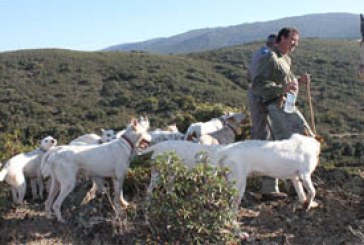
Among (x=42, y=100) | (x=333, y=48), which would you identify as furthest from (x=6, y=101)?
(x=333, y=48)

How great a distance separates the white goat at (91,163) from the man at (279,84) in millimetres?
1752

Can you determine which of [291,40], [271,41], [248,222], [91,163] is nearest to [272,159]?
[248,222]

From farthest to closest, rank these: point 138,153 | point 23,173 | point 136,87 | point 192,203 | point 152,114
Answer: point 136,87 → point 152,114 → point 23,173 → point 138,153 → point 192,203

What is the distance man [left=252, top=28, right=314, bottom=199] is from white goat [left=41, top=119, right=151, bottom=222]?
5.75ft

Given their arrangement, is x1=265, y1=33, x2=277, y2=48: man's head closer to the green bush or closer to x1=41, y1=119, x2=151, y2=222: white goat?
x1=41, y1=119, x2=151, y2=222: white goat

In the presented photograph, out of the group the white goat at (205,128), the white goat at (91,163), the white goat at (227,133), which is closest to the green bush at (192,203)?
the white goat at (91,163)

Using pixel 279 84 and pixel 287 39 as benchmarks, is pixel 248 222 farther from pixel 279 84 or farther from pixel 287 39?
pixel 287 39

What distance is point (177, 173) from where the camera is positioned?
5957 mm

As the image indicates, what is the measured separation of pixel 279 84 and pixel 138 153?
212 centimetres

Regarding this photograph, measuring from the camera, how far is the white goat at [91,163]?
7.30 m

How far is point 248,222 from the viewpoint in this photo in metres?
7.07

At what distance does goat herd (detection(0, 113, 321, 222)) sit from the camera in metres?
6.53

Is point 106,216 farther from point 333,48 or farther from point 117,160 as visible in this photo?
point 333,48

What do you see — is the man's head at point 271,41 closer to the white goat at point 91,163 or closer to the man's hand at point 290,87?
the man's hand at point 290,87
